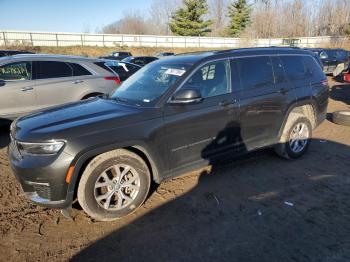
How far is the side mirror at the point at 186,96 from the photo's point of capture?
393cm

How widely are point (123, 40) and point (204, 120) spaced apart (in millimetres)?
43373

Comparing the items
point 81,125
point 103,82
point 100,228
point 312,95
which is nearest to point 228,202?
point 100,228

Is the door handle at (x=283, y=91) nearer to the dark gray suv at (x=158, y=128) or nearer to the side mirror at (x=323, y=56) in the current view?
the dark gray suv at (x=158, y=128)

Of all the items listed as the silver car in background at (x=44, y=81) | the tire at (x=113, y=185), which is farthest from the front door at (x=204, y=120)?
the silver car in background at (x=44, y=81)

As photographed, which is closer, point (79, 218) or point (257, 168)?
point (79, 218)

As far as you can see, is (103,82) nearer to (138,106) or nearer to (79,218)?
(138,106)

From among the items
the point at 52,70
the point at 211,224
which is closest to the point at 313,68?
the point at 211,224

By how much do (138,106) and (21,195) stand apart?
2.09 meters

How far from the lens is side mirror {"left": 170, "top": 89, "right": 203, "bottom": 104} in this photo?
12.9ft

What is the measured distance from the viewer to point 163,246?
3.23 metres

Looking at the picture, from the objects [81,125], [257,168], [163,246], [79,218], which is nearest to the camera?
[163,246]

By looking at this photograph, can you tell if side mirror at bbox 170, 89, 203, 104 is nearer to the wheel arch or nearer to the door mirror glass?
the wheel arch

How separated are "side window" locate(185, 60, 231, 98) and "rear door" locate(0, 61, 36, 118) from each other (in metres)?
4.24

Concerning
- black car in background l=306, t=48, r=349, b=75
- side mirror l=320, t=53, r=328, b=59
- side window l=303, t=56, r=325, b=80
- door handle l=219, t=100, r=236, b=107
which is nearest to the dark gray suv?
door handle l=219, t=100, r=236, b=107
